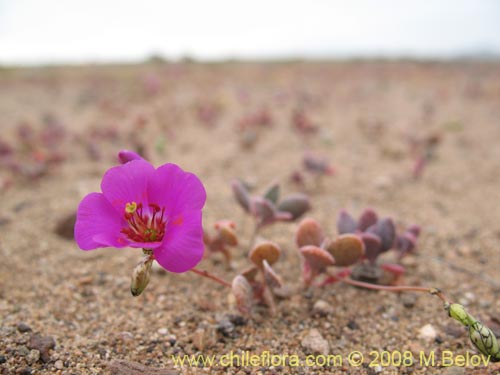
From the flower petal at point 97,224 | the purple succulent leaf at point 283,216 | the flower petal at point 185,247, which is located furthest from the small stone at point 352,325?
the flower petal at point 97,224

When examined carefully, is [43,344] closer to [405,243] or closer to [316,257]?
[316,257]

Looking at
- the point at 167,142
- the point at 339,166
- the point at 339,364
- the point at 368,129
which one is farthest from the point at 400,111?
the point at 339,364

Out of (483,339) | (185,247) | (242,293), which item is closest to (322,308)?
(242,293)

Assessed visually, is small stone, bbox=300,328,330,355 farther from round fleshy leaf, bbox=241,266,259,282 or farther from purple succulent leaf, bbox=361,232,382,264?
purple succulent leaf, bbox=361,232,382,264

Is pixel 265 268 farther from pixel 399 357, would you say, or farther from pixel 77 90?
pixel 77 90

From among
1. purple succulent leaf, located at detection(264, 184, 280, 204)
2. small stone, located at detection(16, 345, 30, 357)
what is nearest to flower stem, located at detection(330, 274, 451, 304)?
purple succulent leaf, located at detection(264, 184, 280, 204)
